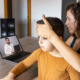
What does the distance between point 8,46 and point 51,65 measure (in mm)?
485

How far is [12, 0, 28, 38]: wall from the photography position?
4.97 metres

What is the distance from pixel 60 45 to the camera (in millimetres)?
602

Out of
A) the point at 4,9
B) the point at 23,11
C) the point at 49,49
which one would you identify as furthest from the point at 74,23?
the point at 23,11

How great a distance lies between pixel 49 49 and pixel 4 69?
35 cm

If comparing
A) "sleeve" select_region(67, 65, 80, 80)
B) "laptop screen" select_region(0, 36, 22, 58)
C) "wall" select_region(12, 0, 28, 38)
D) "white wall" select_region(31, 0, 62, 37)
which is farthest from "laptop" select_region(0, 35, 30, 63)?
"wall" select_region(12, 0, 28, 38)

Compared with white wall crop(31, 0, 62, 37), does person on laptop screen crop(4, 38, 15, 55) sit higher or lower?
lower

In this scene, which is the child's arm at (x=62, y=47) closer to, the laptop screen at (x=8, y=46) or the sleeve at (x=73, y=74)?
the sleeve at (x=73, y=74)

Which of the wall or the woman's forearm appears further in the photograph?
the wall

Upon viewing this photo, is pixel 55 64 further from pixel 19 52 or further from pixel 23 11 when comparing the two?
pixel 23 11

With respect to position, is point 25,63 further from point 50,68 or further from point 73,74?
point 73,74

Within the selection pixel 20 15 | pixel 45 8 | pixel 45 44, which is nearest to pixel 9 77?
pixel 45 44

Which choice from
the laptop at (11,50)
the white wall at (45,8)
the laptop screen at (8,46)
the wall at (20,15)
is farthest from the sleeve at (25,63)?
the wall at (20,15)

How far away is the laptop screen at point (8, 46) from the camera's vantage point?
109 centimetres

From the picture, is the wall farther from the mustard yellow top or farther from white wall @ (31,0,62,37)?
the mustard yellow top
